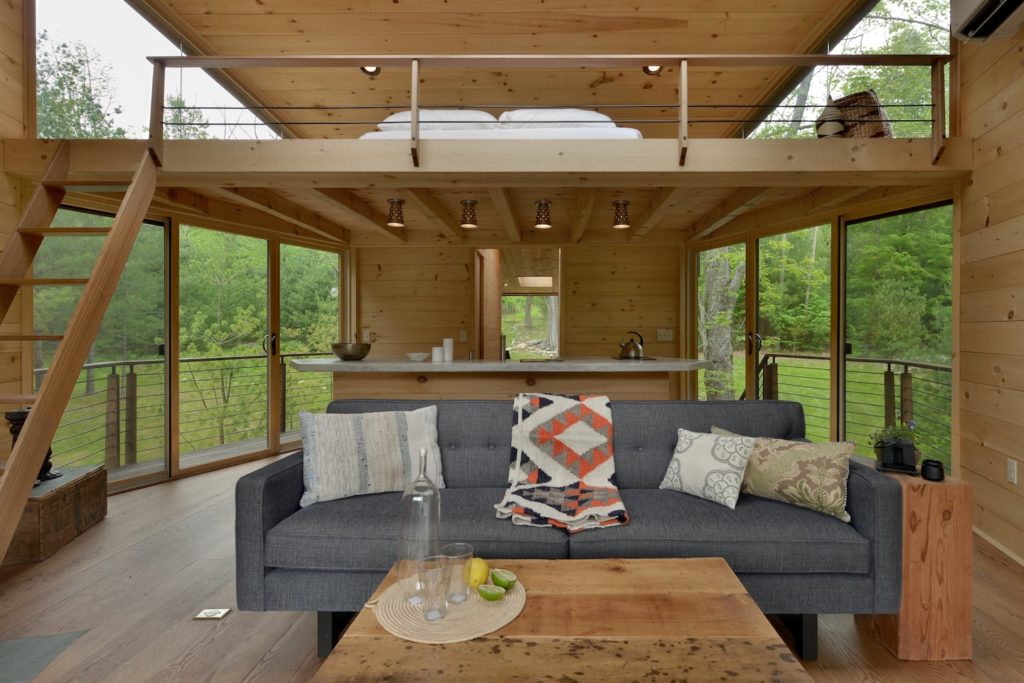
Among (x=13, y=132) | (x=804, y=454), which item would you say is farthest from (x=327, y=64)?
(x=804, y=454)

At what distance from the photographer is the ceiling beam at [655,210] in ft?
12.6

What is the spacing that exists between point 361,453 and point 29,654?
50.8 inches

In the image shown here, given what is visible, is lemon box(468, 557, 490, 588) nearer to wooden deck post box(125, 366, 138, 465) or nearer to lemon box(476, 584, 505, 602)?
lemon box(476, 584, 505, 602)

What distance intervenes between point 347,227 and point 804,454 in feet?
16.1

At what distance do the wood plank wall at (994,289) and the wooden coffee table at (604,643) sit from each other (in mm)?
2225

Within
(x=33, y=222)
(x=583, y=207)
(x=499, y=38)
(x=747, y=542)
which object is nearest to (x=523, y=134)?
(x=499, y=38)

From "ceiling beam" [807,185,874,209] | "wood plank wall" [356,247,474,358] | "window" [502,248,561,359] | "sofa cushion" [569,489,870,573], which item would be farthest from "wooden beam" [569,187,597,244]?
"sofa cushion" [569,489,870,573]

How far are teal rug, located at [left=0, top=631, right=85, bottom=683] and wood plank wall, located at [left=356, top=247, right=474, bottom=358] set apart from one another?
413cm

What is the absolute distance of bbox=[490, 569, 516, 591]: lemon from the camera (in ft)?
4.52

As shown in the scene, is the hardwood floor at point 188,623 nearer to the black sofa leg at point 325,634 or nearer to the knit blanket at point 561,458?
the black sofa leg at point 325,634

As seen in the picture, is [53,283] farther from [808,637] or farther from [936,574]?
[936,574]

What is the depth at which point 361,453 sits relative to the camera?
2152 mm

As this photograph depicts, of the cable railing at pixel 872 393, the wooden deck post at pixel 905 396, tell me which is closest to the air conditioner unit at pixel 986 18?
the cable railing at pixel 872 393

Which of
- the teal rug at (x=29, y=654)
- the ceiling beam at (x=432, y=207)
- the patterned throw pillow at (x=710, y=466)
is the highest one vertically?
the ceiling beam at (x=432, y=207)
